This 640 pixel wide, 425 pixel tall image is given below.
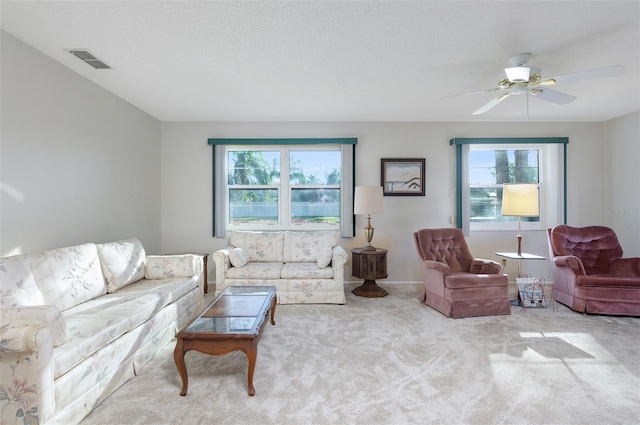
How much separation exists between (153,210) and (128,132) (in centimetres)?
115

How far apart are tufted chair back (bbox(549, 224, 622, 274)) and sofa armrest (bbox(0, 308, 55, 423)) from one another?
480 cm

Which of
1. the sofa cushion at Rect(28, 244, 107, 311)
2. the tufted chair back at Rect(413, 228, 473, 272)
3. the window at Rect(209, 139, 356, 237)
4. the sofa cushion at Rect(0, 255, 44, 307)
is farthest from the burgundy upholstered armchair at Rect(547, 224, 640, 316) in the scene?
the sofa cushion at Rect(0, 255, 44, 307)

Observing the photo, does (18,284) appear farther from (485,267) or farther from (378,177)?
(485,267)

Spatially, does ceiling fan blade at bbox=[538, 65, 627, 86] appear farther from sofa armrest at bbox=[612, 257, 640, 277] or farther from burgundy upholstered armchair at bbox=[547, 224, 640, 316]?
sofa armrest at bbox=[612, 257, 640, 277]

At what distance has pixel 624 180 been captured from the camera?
14.4 feet

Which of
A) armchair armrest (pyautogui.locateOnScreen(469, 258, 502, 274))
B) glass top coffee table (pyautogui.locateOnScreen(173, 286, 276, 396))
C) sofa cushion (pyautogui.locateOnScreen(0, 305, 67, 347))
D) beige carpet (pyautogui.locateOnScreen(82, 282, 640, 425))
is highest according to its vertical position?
sofa cushion (pyautogui.locateOnScreen(0, 305, 67, 347))

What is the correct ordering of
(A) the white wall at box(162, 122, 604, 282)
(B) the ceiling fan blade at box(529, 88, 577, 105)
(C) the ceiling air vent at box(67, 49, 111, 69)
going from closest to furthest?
(C) the ceiling air vent at box(67, 49, 111, 69) < (B) the ceiling fan blade at box(529, 88, 577, 105) < (A) the white wall at box(162, 122, 604, 282)

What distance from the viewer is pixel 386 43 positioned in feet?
7.88

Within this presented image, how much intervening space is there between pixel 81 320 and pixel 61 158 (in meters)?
1.62

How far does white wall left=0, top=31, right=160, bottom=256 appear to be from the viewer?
7.71 ft

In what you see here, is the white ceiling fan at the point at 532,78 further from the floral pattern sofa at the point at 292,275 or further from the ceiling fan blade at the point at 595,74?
the floral pattern sofa at the point at 292,275

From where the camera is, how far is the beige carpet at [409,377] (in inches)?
70.3

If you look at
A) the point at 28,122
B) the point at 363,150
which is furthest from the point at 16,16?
the point at 363,150

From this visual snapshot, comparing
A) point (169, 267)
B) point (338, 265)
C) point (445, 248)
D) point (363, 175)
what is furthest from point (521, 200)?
point (169, 267)
